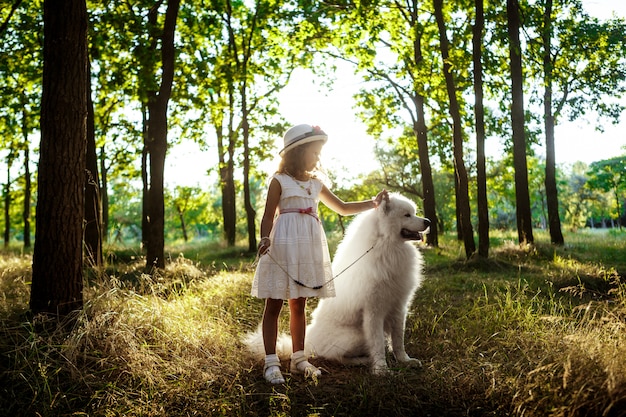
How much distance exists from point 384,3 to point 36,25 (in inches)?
375

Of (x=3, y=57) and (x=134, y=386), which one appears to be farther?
(x=3, y=57)

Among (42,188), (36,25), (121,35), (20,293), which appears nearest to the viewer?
(42,188)

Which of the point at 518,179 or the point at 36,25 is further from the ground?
the point at 36,25

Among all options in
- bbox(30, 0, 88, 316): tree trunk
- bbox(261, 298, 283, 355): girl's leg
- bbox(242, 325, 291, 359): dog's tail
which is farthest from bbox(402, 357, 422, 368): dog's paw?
bbox(30, 0, 88, 316): tree trunk

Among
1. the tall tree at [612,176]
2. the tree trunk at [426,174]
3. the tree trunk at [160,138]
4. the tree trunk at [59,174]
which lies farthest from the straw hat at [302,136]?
the tall tree at [612,176]

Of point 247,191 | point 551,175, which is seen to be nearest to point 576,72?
point 551,175

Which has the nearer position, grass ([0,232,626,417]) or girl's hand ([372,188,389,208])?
grass ([0,232,626,417])

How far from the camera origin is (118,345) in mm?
3986

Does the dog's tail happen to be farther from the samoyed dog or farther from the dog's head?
the dog's head

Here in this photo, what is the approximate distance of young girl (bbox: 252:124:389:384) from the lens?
13.7ft

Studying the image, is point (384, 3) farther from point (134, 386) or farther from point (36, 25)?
point (134, 386)

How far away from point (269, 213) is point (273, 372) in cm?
139

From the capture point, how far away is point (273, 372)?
4070 mm

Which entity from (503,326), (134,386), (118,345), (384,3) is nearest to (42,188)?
(118,345)
